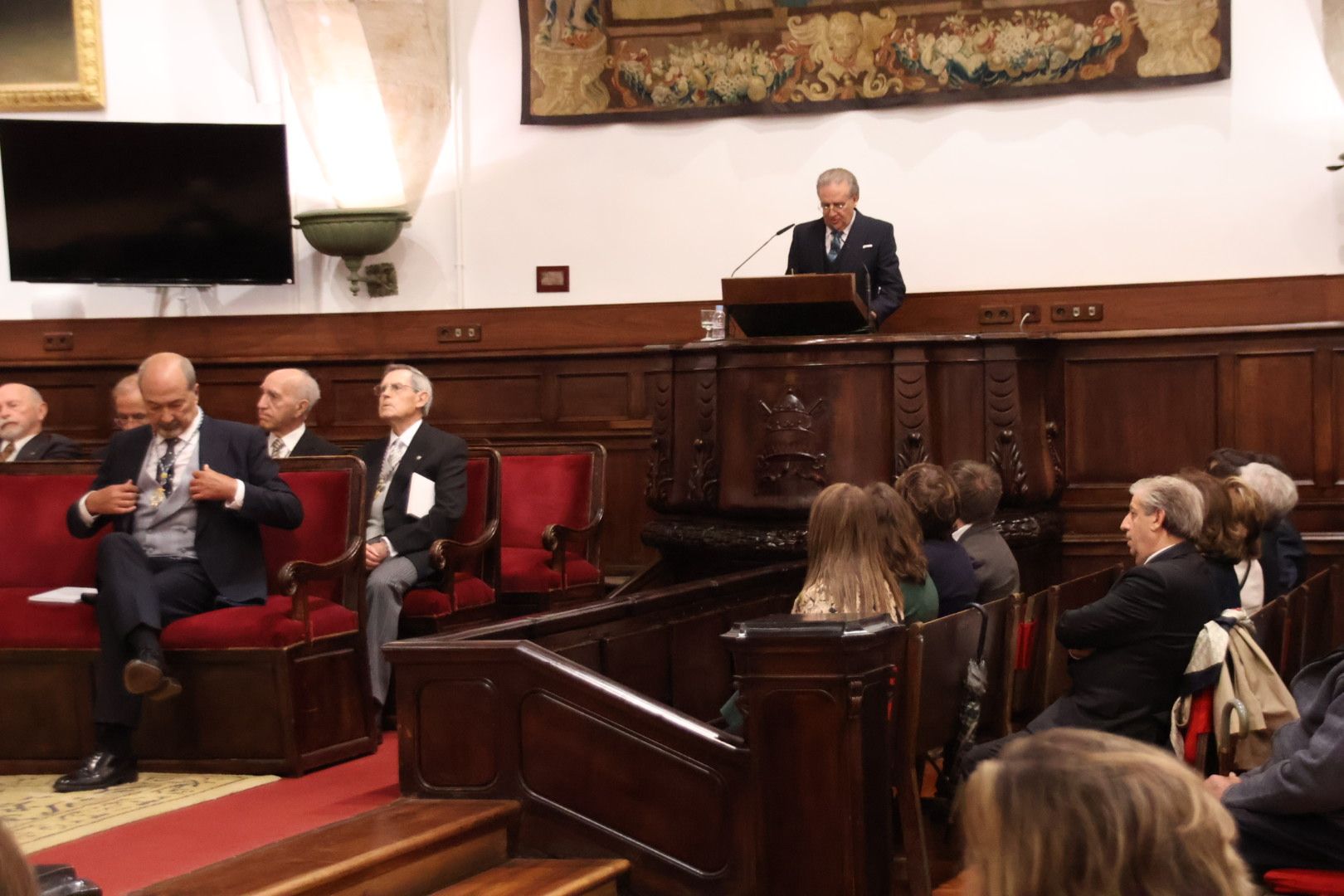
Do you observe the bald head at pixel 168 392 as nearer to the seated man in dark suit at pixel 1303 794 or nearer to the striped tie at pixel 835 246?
the striped tie at pixel 835 246

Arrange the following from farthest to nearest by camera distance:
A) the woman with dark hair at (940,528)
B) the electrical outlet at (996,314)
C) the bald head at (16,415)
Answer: the electrical outlet at (996,314), the bald head at (16,415), the woman with dark hair at (940,528)

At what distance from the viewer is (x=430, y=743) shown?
13.5 ft

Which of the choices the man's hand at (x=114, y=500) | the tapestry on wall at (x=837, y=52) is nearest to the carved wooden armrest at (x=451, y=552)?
the man's hand at (x=114, y=500)

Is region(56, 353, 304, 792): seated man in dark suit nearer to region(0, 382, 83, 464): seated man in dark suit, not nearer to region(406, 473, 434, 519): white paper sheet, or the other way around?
region(406, 473, 434, 519): white paper sheet

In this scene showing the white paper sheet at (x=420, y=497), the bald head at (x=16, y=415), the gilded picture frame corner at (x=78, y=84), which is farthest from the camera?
the gilded picture frame corner at (x=78, y=84)

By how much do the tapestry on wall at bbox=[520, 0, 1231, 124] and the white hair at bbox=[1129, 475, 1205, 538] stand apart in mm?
3897

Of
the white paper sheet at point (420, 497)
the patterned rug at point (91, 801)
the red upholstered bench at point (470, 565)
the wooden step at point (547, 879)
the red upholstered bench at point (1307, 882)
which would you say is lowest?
the wooden step at point (547, 879)

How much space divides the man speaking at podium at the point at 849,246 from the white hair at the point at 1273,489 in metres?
2.12

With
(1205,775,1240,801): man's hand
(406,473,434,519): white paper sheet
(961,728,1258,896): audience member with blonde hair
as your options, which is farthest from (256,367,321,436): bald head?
(961,728,1258,896): audience member with blonde hair

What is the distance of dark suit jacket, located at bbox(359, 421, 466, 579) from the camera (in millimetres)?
5660

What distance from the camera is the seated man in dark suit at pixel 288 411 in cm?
603

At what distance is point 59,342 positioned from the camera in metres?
8.57

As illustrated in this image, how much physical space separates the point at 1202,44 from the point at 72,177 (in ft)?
18.6

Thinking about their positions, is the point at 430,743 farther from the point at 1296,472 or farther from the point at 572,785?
the point at 1296,472
